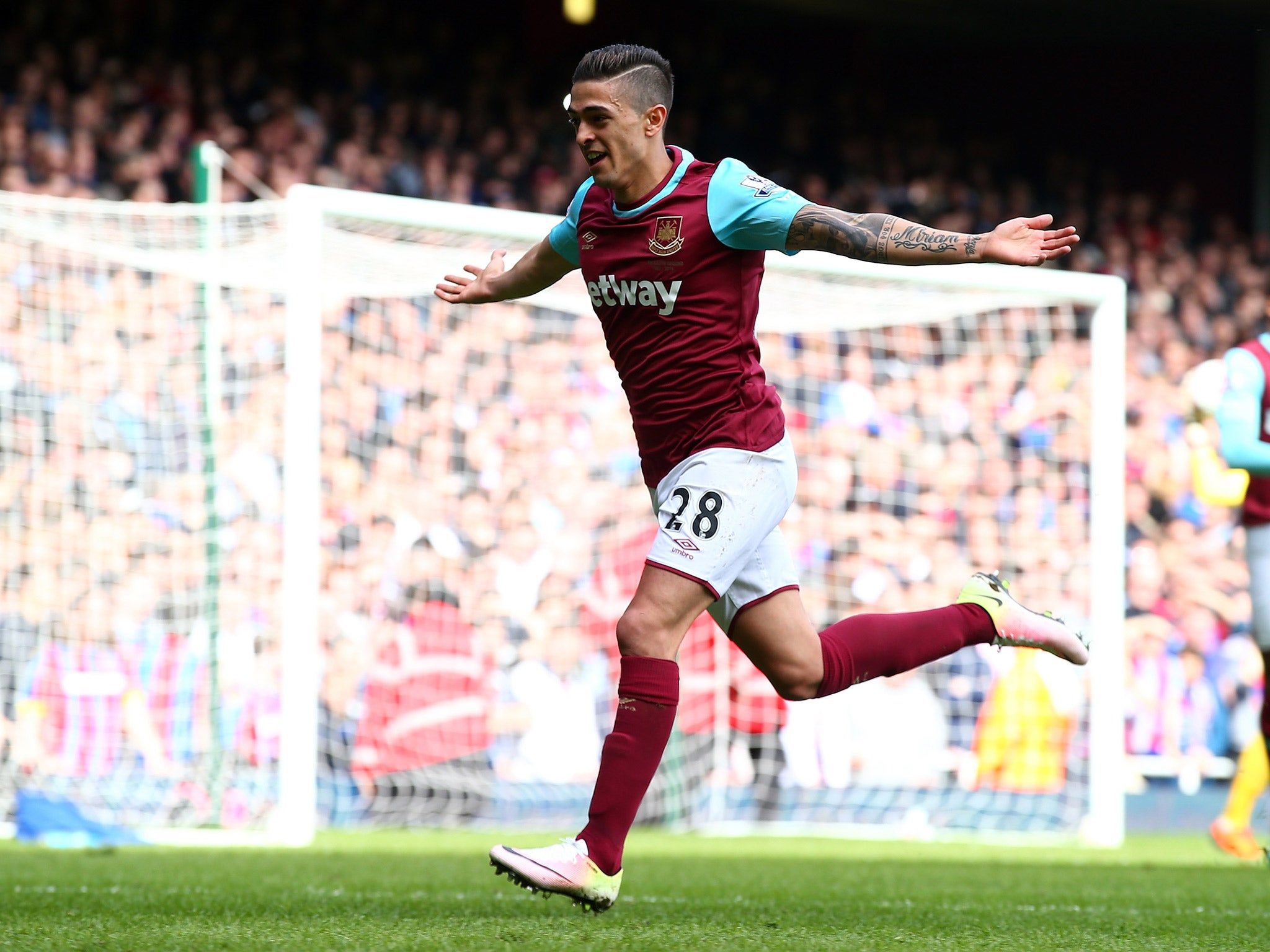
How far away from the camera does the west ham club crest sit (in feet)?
12.8

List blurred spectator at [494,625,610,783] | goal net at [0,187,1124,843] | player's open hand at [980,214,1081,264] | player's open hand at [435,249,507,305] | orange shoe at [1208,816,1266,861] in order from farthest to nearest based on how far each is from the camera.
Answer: blurred spectator at [494,625,610,783] < goal net at [0,187,1124,843] < orange shoe at [1208,816,1266,861] < player's open hand at [435,249,507,305] < player's open hand at [980,214,1081,264]

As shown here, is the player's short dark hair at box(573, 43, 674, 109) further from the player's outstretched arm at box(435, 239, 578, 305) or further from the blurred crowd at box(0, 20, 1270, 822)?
the blurred crowd at box(0, 20, 1270, 822)

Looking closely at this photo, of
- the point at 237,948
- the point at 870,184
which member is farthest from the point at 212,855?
the point at 870,184

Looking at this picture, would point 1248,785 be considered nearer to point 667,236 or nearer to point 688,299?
point 688,299

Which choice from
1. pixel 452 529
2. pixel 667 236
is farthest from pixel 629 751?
pixel 452 529

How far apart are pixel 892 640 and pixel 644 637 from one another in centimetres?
88

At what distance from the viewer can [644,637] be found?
12.3ft

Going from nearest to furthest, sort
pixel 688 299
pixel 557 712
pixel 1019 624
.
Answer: pixel 688 299, pixel 1019 624, pixel 557 712

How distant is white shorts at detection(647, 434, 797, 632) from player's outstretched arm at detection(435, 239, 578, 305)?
0.76 metres

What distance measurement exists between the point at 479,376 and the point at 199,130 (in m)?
4.65

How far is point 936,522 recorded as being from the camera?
373 inches

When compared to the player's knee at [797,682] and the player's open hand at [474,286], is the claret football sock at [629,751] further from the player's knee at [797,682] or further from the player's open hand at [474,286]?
the player's open hand at [474,286]

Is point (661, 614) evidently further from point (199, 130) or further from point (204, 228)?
point (199, 130)

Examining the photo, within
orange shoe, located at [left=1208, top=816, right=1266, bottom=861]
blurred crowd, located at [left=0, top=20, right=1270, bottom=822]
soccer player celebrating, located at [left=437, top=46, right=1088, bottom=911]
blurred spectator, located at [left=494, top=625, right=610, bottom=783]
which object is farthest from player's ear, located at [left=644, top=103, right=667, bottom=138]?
blurred spectator, located at [left=494, top=625, right=610, bottom=783]
